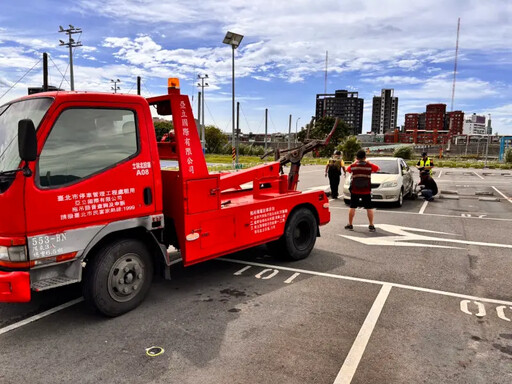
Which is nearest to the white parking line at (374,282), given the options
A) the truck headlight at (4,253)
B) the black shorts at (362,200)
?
the black shorts at (362,200)

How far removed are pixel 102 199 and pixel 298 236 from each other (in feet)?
11.7

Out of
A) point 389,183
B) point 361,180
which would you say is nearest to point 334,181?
point 389,183

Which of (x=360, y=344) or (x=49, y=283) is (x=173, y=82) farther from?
(x=360, y=344)

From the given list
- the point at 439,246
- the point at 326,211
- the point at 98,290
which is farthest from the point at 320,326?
the point at 439,246

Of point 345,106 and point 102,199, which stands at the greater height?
point 345,106

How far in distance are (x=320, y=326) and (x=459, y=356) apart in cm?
130

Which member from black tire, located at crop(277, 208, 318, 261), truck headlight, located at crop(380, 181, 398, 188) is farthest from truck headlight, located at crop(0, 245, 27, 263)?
truck headlight, located at crop(380, 181, 398, 188)

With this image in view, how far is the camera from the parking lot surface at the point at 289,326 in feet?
10.7

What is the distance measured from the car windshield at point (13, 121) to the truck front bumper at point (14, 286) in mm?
960

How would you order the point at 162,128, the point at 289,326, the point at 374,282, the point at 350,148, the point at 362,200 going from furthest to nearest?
the point at 350,148 → the point at 362,200 → the point at 374,282 → the point at 162,128 → the point at 289,326

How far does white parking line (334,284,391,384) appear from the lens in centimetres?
319

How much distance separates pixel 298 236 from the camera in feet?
21.6

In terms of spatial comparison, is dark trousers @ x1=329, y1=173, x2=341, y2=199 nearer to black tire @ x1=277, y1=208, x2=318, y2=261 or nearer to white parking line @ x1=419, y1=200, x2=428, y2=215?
white parking line @ x1=419, y1=200, x2=428, y2=215

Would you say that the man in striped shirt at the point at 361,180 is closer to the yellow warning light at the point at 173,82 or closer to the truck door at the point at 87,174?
the yellow warning light at the point at 173,82
